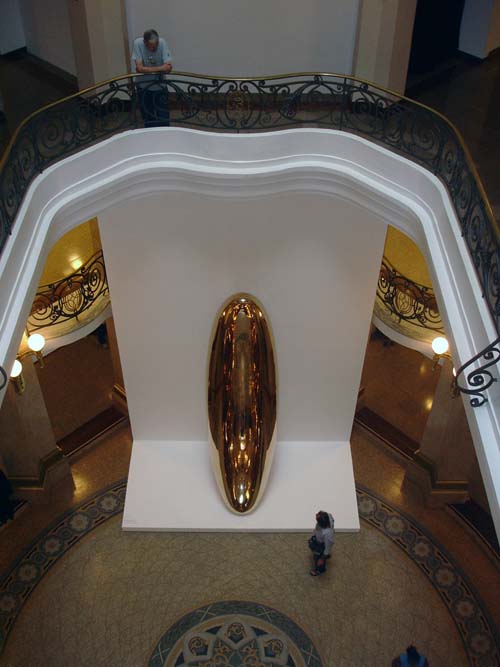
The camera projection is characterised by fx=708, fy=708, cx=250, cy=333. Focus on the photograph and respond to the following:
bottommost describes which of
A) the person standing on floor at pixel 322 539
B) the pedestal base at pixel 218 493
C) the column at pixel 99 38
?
the person standing on floor at pixel 322 539

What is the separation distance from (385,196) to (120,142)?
2.11 m

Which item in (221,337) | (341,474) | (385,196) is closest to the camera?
(385,196)

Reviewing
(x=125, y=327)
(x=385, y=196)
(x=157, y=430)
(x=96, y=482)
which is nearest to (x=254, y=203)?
(x=385, y=196)

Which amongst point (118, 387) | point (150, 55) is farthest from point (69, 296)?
point (150, 55)

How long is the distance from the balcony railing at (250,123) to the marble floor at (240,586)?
4.02 metres

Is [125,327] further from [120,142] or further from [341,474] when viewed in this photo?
[341,474]

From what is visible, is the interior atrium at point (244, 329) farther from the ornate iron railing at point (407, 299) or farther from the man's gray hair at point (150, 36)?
the man's gray hair at point (150, 36)

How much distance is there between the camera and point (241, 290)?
6805mm

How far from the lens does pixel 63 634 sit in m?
6.56

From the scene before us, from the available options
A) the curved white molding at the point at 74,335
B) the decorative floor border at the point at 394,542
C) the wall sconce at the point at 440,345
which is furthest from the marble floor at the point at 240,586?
the wall sconce at the point at 440,345

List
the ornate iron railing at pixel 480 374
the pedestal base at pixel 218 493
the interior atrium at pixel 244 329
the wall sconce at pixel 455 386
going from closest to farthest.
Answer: the ornate iron railing at pixel 480 374, the wall sconce at pixel 455 386, the interior atrium at pixel 244 329, the pedestal base at pixel 218 493

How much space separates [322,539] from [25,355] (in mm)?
3346

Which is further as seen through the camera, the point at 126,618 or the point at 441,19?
the point at 441,19

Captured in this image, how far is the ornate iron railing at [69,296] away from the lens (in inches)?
Result: 268
